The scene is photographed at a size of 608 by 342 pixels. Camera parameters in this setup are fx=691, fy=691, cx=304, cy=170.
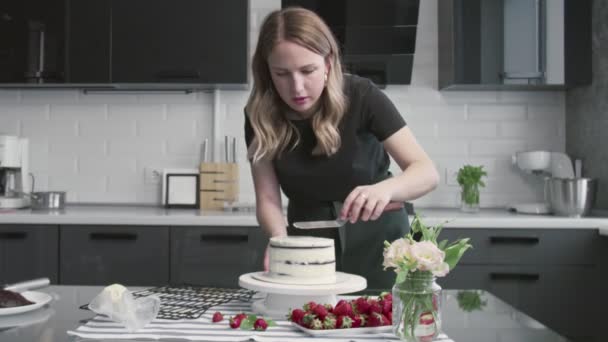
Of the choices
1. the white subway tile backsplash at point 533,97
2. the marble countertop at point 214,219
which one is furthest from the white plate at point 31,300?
the white subway tile backsplash at point 533,97

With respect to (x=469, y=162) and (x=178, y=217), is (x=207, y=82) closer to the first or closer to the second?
(x=178, y=217)

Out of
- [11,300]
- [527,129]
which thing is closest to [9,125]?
[11,300]

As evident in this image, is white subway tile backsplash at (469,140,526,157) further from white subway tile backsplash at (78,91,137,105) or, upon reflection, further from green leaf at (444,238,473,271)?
green leaf at (444,238,473,271)

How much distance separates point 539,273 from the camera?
10.0 ft

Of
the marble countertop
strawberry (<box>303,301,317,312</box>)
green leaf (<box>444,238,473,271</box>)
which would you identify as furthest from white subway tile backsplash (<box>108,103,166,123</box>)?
green leaf (<box>444,238,473,271</box>)

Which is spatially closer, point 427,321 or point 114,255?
point 427,321

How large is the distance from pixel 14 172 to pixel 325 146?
7.42ft

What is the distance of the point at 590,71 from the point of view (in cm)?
338

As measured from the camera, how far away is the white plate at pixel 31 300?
1.34 meters

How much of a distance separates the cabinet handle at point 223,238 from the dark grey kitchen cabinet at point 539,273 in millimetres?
889

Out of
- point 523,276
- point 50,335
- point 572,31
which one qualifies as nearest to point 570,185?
point 523,276

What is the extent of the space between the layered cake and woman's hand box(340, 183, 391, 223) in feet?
0.53

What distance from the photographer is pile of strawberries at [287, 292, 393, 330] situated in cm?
123

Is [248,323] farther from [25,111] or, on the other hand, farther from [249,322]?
[25,111]
